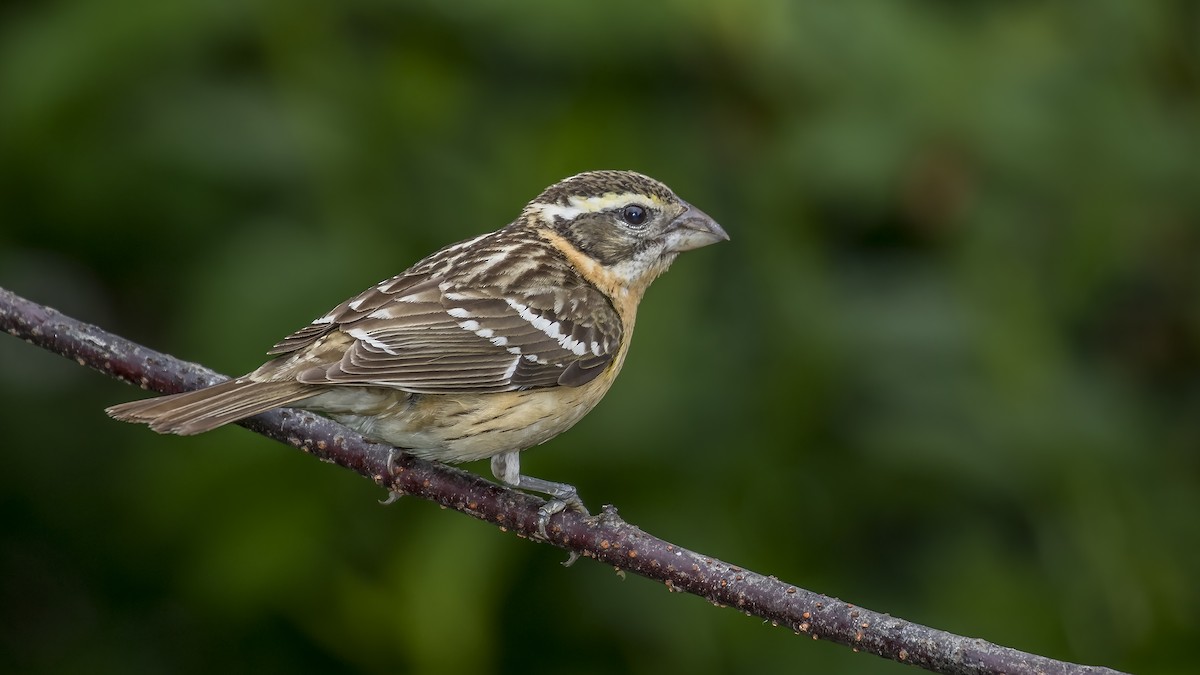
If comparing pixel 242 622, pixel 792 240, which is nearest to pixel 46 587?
pixel 242 622

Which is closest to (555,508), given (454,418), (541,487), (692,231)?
(541,487)

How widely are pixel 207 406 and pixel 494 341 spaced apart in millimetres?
1056

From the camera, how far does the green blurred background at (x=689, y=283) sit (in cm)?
490

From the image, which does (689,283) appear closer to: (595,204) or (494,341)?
(595,204)

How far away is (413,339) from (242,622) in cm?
137

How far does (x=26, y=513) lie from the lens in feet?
19.9

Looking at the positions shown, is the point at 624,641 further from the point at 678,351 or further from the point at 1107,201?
the point at 1107,201

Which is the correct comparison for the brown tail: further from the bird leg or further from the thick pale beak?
the thick pale beak

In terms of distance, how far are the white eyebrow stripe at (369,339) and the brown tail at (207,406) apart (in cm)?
33

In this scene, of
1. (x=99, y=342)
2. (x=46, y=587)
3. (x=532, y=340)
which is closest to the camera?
(x=99, y=342)

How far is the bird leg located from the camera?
3.90 m

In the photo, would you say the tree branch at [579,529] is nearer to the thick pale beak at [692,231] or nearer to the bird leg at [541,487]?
the bird leg at [541,487]

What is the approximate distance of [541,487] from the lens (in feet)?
13.9

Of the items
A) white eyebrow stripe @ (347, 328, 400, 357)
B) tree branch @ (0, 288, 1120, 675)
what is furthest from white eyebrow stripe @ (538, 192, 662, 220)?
tree branch @ (0, 288, 1120, 675)
